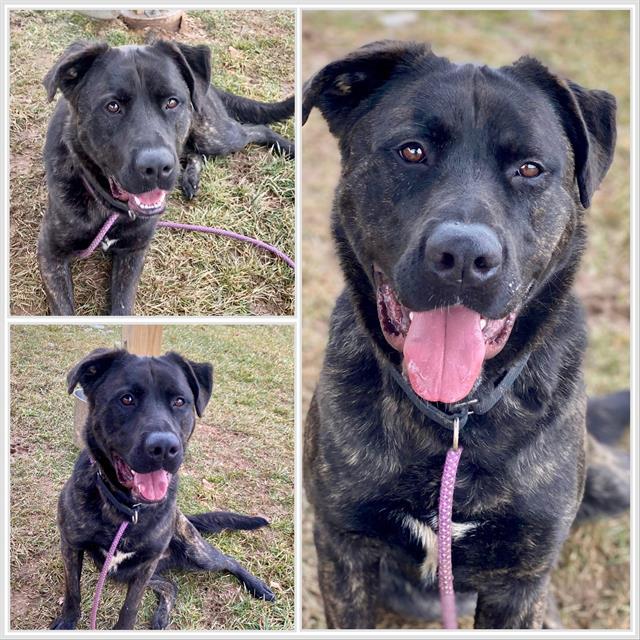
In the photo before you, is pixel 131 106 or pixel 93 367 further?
pixel 131 106

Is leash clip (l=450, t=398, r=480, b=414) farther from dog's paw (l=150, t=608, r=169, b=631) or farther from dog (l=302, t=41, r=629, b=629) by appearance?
dog's paw (l=150, t=608, r=169, b=631)

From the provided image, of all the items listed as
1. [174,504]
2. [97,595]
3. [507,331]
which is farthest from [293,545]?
[507,331]

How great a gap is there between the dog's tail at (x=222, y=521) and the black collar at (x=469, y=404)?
95 centimetres

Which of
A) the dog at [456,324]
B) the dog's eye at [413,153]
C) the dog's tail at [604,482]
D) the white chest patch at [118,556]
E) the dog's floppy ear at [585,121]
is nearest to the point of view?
the dog at [456,324]

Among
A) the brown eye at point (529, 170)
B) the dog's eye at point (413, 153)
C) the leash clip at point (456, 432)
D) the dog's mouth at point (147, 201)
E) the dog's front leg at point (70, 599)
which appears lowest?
the dog's front leg at point (70, 599)

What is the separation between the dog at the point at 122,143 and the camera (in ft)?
10.9

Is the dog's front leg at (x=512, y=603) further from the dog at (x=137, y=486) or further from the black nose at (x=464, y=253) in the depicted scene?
the black nose at (x=464, y=253)

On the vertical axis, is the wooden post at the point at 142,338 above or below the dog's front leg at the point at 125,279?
below

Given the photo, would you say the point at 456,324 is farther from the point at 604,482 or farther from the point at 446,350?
the point at 604,482

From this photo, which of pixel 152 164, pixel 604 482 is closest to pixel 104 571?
pixel 152 164

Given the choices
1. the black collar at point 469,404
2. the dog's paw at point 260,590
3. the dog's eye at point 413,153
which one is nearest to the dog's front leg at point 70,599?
the dog's paw at point 260,590

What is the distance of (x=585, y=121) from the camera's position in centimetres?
278

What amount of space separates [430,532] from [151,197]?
1.83 m
